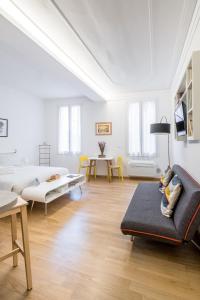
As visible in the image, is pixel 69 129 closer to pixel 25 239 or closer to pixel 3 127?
pixel 3 127

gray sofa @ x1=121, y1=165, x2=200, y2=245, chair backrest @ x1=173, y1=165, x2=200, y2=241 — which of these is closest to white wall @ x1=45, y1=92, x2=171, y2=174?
gray sofa @ x1=121, y1=165, x2=200, y2=245

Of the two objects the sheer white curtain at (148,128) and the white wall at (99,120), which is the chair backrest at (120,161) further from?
the sheer white curtain at (148,128)

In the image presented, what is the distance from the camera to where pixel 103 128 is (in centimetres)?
577

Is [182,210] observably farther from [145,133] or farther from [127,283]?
[145,133]

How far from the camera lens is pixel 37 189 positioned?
2947mm

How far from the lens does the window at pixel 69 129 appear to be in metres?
5.97

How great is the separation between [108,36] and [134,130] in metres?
3.22

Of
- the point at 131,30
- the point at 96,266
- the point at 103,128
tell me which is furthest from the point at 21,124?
the point at 96,266

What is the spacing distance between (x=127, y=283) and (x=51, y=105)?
598cm

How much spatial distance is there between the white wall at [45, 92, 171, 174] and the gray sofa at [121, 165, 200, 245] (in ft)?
11.4

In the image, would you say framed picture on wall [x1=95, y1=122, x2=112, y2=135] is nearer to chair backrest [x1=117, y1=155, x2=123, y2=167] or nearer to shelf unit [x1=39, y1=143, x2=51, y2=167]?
chair backrest [x1=117, y1=155, x2=123, y2=167]

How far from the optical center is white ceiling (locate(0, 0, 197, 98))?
80.0 inches

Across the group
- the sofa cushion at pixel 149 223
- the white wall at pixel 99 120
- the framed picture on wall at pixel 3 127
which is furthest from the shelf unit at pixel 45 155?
the sofa cushion at pixel 149 223

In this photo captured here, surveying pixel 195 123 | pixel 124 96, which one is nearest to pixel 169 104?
pixel 124 96
